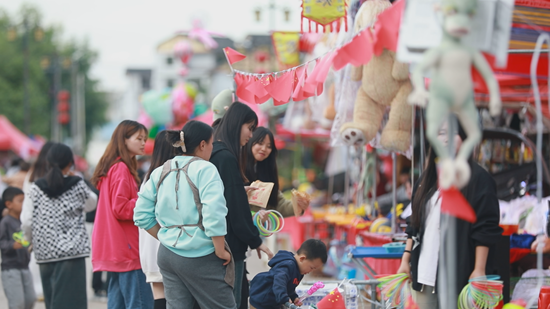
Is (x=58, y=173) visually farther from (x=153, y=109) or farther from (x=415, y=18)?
(x=153, y=109)

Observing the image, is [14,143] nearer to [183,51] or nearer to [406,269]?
[183,51]

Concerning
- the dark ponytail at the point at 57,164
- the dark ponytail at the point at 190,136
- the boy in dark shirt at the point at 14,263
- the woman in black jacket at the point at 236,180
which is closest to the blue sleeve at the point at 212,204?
the dark ponytail at the point at 190,136

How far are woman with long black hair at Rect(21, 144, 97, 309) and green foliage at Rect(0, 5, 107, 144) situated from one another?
32.8 metres

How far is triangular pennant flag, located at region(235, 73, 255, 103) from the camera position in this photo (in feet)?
17.7

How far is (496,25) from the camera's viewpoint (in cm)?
257

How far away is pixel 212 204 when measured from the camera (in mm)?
3568

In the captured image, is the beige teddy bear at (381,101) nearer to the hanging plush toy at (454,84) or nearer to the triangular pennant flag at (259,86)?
the triangular pennant flag at (259,86)

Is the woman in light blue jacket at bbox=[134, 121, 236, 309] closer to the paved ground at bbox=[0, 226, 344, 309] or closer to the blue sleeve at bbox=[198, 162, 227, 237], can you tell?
the blue sleeve at bbox=[198, 162, 227, 237]

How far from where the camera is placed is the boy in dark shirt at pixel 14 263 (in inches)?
243

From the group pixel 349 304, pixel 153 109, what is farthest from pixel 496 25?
pixel 153 109

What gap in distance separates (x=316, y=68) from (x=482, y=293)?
5.88ft

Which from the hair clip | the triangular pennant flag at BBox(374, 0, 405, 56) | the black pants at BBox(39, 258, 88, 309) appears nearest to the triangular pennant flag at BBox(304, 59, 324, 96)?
the triangular pennant flag at BBox(374, 0, 405, 56)

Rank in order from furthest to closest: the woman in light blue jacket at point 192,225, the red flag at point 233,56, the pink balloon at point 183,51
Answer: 1. the pink balloon at point 183,51
2. the red flag at point 233,56
3. the woman in light blue jacket at point 192,225

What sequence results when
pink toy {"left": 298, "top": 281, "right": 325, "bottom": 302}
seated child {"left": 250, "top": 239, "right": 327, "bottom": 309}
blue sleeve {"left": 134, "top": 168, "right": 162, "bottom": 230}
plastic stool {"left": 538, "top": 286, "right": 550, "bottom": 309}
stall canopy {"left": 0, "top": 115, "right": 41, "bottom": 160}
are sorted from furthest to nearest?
stall canopy {"left": 0, "top": 115, "right": 41, "bottom": 160} < pink toy {"left": 298, "top": 281, "right": 325, "bottom": 302} < seated child {"left": 250, "top": 239, "right": 327, "bottom": 309} < plastic stool {"left": 538, "top": 286, "right": 550, "bottom": 309} < blue sleeve {"left": 134, "top": 168, "right": 162, "bottom": 230}
